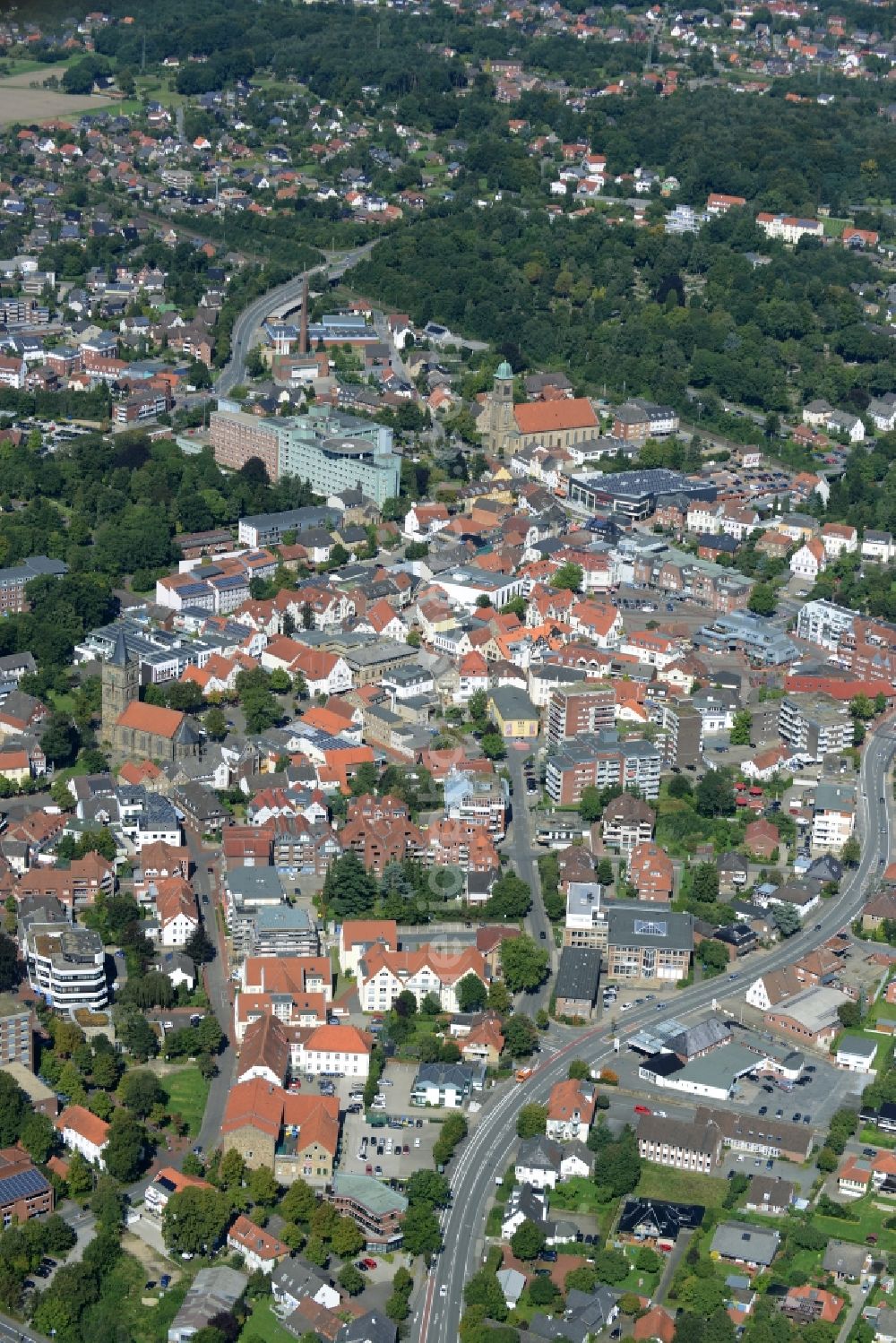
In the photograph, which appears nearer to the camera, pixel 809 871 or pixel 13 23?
pixel 13 23

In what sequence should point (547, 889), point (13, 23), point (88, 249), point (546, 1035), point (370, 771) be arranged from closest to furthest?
point (13, 23), point (546, 1035), point (547, 889), point (370, 771), point (88, 249)

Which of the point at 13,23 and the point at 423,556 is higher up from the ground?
the point at 13,23

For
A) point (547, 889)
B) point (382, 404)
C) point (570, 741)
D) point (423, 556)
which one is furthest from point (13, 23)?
point (382, 404)

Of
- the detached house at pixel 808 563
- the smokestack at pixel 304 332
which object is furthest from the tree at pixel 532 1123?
the smokestack at pixel 304 332

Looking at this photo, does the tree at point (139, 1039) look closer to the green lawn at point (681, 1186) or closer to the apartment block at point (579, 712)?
the green lawn at point (681, 1186)

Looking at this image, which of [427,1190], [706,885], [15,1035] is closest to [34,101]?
[706,885]

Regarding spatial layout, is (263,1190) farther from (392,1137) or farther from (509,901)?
(509,901)

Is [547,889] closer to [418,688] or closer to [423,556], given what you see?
[418,688]
